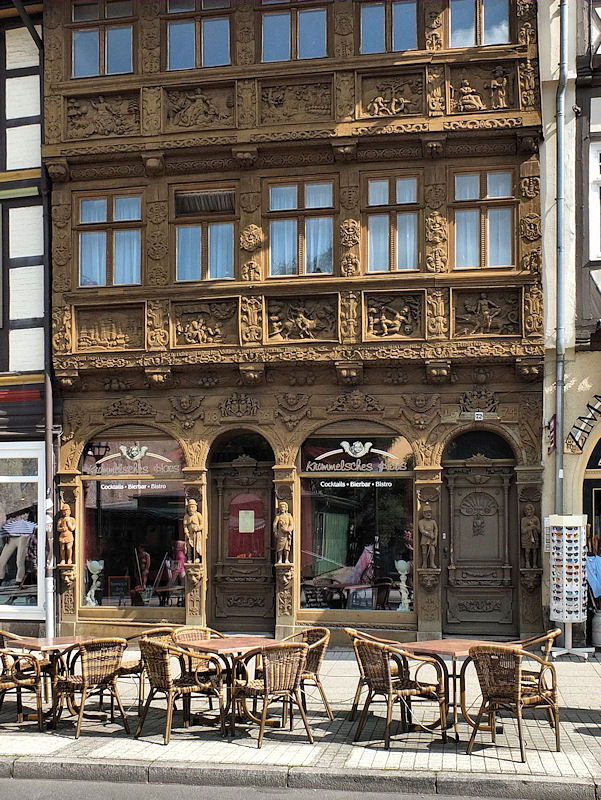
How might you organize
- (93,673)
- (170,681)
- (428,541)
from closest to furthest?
(170,681), (93,673), (428,541)

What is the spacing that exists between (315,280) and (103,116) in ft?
13.5

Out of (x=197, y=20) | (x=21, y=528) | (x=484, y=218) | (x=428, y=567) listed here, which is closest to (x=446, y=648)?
(x=428, y=567)

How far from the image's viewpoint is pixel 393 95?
51.3 feet

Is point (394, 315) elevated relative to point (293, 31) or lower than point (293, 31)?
lower

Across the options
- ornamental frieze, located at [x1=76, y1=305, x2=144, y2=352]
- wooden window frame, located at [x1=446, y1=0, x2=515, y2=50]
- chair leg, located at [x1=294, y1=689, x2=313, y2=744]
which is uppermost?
wooden window frame, located at [x1=446, y1=0, x2=515, y2=50]

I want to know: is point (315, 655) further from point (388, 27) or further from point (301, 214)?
point (388, 27)

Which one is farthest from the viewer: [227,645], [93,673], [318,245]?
[318,245]

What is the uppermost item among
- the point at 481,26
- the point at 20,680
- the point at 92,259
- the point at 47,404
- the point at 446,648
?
the point at 481,26

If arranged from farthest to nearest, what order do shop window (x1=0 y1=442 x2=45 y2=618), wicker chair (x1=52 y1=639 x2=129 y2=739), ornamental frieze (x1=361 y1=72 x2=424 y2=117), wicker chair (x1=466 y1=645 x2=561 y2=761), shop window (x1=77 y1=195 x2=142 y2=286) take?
shop window (x1=0 y1=442 x2=45 y2=618)
shop window (x1=77 y1=195 x2=142 y2=286)
ornamental frieze (x1=361 y1=72 x2=424 y2=117)
wicker chair (x1=52 y1=639 x2=129 y2=739)
wicker chair (x1=466 y1=645 x2=561 y2=761)

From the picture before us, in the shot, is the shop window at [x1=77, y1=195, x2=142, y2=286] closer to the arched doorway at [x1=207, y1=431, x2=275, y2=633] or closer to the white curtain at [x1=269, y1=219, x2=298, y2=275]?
the white curtain at [x1=269, y1=219, x2=298, y2=275]

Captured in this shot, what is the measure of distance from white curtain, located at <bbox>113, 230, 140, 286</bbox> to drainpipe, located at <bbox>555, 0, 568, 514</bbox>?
6175 mm

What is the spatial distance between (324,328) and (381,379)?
109 centimetres

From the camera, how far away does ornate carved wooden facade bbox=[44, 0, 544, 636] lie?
15.3 metres

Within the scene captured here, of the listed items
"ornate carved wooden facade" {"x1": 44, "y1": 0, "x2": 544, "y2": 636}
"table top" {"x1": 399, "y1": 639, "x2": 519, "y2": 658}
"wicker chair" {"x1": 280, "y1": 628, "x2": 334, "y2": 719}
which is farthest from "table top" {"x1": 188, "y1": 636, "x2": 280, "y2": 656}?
"ornate carved wooden facade" {"x1": 44, "y1": 0, "x2": 544, "y2": 636}
